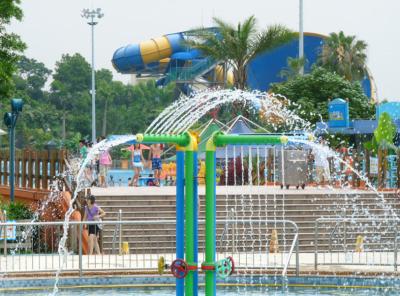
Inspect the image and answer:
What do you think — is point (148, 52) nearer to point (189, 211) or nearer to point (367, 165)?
point (367, 165)

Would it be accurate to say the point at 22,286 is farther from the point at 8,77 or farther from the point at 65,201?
the point at 8,77

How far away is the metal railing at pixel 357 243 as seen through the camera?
794 inches

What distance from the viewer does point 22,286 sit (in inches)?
730

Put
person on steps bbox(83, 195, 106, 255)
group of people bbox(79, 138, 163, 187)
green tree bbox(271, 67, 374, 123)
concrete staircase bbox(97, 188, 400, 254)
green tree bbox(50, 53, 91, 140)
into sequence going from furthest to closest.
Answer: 1. green tree bbox(50, 53, 91, 140)
2. green tree bbox(271, 67, 374, 123)
3. group of people bbox(79, 138, 163, 187)
4. concrete staircase bbox(97, 188, 400, 254)
5. person on steps bbox(83, 195, 106, 255)

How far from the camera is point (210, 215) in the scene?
11.6 metres

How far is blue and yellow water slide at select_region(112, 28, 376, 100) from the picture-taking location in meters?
76.0

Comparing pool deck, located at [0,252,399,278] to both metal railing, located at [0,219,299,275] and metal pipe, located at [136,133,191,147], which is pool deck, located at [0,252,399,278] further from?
metal pipe, located at [136,133,191,147]

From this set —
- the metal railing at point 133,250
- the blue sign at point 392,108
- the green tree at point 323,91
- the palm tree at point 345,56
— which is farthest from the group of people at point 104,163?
the palm tree at point 345,56

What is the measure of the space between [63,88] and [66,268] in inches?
4224

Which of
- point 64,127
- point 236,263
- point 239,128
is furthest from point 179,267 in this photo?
point 64,127

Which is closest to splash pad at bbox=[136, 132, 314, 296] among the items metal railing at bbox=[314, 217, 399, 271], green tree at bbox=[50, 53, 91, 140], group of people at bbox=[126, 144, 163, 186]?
metal railing at bbox=[314, 217, 399, 271]

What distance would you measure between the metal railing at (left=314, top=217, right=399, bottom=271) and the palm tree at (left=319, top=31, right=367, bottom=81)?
149 feet

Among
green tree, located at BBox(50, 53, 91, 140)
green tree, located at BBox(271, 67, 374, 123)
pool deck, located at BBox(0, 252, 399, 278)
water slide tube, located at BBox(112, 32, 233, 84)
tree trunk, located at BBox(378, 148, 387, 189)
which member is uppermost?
green tree, located at BBox(50, 53, 91, 140)

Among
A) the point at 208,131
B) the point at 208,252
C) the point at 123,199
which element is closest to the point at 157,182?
the point at 208,131
